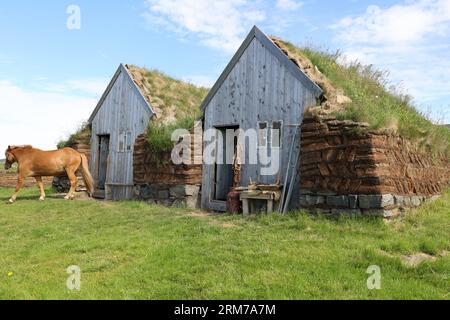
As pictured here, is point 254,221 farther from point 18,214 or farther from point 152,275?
point 18,214

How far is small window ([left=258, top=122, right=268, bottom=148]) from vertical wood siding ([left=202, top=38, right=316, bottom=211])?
0.60ft

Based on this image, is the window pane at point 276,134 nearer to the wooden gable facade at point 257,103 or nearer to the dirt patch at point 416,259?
the wooden gable facade at point 257,103

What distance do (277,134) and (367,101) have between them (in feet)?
8.74

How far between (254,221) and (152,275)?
453cm

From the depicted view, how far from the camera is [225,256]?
745 cm

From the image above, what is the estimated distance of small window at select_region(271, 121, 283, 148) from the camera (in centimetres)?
1241

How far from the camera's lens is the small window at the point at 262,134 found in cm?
1270

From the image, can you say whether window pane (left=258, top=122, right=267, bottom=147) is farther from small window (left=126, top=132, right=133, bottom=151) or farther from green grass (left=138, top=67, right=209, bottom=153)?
small window (left=126, top=132, right=133, bottom=151)

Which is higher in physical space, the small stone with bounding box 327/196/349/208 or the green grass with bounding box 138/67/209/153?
the green grass with bounding box 138/67/209/153

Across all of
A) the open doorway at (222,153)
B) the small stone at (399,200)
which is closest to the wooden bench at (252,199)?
the open doorway at (222,153)

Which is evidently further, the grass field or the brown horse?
the brown horse

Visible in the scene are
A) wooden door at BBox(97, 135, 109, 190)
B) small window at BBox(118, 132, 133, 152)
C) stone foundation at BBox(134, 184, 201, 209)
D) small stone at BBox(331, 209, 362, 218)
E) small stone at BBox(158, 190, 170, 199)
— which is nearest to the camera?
small stone at BBox(331, 209, 362, 218)

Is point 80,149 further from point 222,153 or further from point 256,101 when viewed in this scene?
point 256,101

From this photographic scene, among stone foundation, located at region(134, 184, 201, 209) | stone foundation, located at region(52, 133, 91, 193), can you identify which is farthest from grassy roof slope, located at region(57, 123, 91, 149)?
stone foundation, located at region(134, 184, 201, 209)
